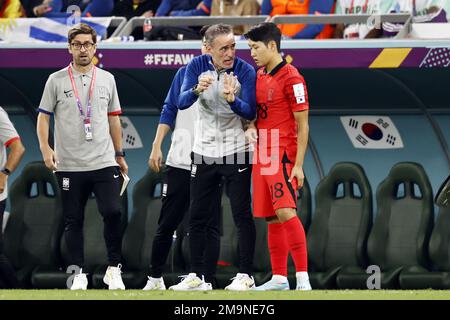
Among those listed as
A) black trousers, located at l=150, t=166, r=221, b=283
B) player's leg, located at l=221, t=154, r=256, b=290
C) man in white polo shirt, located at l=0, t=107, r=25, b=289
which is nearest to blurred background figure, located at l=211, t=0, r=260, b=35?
black trousers, located at l=150, t=166, r=221, b=283

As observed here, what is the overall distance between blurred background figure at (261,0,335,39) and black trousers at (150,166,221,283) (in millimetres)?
2228

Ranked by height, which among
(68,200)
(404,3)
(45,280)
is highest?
(404,3)

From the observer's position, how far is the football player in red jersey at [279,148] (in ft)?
30.5

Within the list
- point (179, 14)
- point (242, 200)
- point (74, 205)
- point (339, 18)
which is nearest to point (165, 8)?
point (179, 14)

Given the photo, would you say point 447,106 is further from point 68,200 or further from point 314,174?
point 68,200

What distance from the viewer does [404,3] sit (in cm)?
1199

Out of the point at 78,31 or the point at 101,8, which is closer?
the point at 78,31

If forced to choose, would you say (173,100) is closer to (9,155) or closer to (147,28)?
(9,155)

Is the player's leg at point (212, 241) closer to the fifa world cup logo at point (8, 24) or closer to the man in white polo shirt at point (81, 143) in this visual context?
the man in white polo shirt at point (81, 143)

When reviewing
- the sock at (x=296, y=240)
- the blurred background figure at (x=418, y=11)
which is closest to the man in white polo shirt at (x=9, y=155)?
the sock at (x=296, y=240)

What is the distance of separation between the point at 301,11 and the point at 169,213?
2915mm

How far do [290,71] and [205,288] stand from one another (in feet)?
5.45

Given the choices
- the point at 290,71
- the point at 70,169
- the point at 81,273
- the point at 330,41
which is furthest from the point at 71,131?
the point at 330,41

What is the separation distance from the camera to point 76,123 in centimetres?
1002
